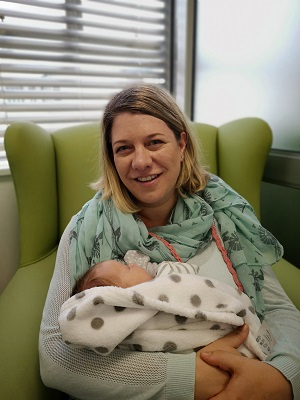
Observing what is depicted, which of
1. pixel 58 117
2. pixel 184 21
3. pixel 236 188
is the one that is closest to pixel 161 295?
pixel 236 188

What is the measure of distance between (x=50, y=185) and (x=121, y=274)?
64cm

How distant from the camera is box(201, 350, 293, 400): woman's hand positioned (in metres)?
0.65

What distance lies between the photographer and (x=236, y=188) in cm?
137

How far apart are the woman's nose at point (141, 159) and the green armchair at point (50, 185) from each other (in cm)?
42

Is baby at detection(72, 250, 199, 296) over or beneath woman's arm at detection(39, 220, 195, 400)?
over

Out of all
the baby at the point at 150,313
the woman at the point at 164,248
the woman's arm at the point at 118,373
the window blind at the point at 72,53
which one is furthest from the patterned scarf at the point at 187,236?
the window blind at the point at 72,53

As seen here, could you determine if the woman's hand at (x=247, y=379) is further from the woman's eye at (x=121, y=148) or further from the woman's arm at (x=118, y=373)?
the woman's eye at (x=121, y=148)

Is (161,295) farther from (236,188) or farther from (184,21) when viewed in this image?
(184,21)

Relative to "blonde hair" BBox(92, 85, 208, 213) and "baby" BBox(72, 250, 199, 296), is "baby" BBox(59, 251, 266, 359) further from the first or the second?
"blonde hair" BBox(92, 85, 208, 213)

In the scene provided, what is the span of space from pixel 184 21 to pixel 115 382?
1934mm

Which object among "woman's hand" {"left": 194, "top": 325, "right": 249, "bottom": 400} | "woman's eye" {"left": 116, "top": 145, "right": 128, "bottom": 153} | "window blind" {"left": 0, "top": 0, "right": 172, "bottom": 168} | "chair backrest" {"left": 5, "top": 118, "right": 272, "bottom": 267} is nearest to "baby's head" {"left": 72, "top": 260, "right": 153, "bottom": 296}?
"woman's hand" {"left": 194, "top": 325, "right": 249, "bottom": 400}

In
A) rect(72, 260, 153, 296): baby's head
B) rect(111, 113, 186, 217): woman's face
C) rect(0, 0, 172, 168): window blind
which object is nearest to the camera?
rect(72, 260, 153, 296): baby's head

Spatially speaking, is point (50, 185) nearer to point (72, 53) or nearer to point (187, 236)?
point (187, 236)

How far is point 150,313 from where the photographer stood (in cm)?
65
